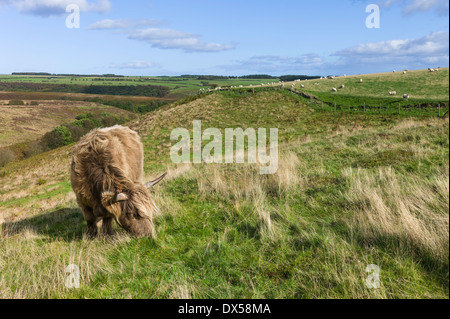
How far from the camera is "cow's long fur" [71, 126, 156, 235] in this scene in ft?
16.9

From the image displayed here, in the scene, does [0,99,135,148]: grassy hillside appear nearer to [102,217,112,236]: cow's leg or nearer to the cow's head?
[102,217,112,236]: cow's leg

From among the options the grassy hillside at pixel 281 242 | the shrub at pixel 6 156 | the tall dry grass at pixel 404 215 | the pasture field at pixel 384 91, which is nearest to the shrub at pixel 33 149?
the shrub at pixel 6 156

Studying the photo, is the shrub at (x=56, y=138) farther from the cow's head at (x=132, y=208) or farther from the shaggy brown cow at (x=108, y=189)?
the cow's head at (x=132, y=208)

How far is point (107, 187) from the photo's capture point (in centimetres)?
546

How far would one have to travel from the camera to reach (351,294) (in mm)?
2838

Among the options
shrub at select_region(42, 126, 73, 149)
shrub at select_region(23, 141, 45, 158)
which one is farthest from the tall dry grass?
shrub at select_region(42, 126, 73, 149)

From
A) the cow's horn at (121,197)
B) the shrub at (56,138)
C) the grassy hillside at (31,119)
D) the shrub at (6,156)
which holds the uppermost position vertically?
the grassy hillside at (31,119)

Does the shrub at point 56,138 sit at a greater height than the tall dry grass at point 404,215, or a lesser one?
lesser

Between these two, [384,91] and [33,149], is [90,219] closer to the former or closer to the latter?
[384,91]

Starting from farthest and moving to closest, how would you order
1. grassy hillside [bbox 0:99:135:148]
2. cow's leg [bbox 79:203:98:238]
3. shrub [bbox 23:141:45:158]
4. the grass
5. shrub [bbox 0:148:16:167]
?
grassy hillside [bbox 0:99:135:148]
shrub [bbox 23:141:45:158]
shrub [bbox 0:148:16:167]
the grass
cow's leg [bbox 79:203:98:238]

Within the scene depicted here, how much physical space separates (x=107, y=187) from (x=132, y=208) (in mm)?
811

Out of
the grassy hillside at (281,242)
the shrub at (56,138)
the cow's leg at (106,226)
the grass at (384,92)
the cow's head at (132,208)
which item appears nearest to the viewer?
the grassy hillside at (281,242)

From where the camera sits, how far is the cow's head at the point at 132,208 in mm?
5051

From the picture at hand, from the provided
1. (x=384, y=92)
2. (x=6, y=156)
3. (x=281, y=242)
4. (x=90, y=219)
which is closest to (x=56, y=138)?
(x=6, y=156)
